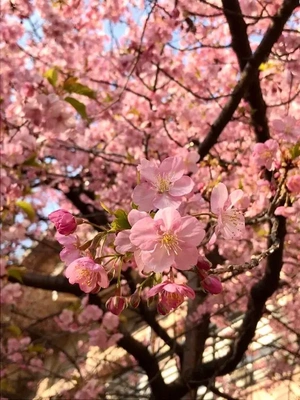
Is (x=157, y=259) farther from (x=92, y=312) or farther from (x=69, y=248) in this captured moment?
(x=92, y=312)

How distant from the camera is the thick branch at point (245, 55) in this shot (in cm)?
A: 270

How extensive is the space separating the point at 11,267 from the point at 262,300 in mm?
1918

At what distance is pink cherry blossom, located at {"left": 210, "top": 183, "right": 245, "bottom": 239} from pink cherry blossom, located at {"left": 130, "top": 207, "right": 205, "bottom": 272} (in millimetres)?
145

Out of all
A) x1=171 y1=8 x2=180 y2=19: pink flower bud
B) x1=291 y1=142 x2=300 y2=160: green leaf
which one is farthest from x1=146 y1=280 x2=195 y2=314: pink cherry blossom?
x1=171 y1=8 x2=180 y2=19: pink flower bud

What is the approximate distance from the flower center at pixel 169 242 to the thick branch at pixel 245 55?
5.98 feet

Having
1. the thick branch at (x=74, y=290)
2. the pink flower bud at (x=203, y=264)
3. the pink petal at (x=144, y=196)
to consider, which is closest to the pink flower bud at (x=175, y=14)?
the thick branch at (x=74, y=290)

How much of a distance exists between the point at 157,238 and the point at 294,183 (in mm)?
779

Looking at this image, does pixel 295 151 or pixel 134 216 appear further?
pixel 295 151

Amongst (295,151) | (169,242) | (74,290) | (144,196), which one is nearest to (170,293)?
(169,242)

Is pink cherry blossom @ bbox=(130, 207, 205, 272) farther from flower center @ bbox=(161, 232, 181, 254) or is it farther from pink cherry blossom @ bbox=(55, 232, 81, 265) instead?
pink cherry blossom @ bbox=(55, 232, 81, 265)

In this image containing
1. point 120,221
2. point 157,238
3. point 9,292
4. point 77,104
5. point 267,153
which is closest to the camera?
point 157,238

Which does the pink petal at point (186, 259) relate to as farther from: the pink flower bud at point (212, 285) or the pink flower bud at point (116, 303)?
the pink flower bud at point (116, 303)

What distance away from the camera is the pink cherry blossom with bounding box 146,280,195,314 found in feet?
3.70

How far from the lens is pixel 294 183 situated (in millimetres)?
1727
